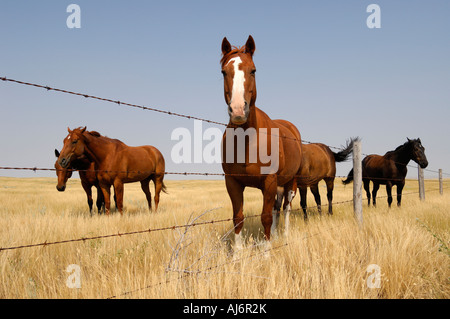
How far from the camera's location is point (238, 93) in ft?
9.74

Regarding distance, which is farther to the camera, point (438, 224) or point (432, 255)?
point (438, 224)

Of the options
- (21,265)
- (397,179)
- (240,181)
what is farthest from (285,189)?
(397,179)

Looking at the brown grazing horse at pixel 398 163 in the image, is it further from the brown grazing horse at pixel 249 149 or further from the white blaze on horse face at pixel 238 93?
the white blaze on horse face at pixel 238 93

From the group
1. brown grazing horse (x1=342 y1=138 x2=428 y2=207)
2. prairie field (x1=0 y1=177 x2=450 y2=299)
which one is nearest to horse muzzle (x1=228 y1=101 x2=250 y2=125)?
prairie field (x1=0 y1=177 x2=450 y2=299)

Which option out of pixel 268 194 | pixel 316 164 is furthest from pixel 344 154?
pixel 268 194

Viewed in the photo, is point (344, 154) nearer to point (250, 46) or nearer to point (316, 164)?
point (316, 164)

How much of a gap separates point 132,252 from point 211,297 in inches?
61.0

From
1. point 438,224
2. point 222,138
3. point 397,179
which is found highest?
point 222,138

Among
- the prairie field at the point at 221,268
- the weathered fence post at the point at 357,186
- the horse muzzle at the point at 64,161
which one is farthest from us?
the horse muzzle at the point at 64,161

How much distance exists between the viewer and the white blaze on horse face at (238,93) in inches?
113

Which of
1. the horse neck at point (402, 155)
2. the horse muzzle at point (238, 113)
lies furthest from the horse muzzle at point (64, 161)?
the horse neck at point (402, 155)
